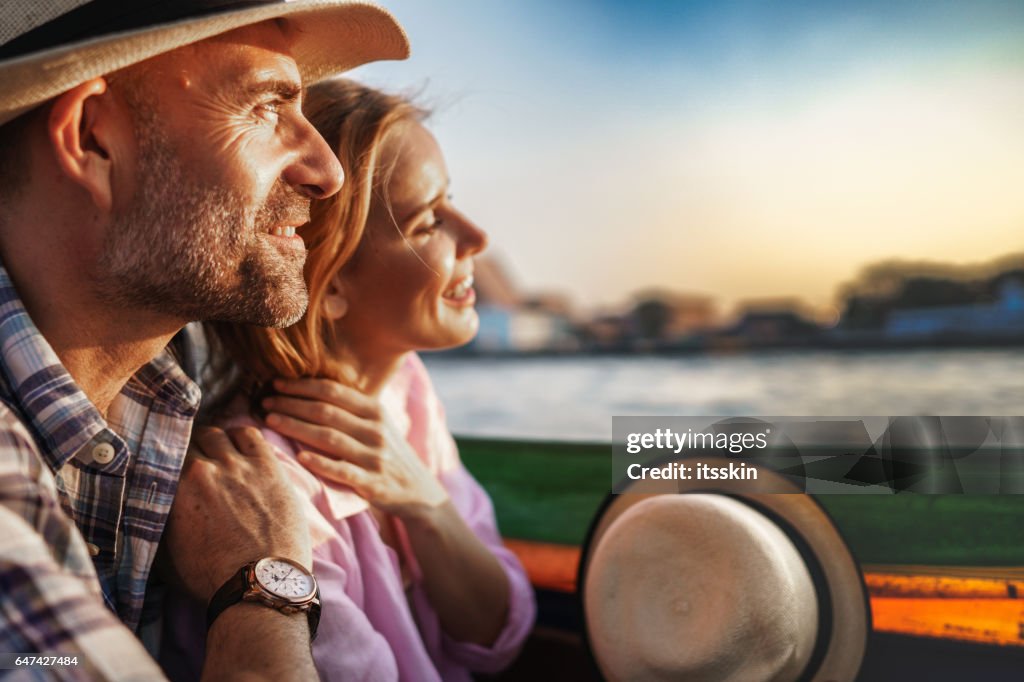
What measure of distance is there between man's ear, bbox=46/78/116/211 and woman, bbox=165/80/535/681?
1.44ft

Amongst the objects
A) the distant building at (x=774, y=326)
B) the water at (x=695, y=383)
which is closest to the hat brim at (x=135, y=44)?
the water at (x=695, y=383)

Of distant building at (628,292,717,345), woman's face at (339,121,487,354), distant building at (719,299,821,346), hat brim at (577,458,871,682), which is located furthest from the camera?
distant building at (628,292,717,345)

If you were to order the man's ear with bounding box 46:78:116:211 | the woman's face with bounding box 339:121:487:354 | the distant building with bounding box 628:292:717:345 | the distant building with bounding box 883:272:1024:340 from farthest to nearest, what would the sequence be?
the distant building with bounding box 628:292:717:345
the distant building with bounding box 883:272:1024:340
the woman's face with bounding box 339:121:487:354
the man's ear with bounding box 46:78:116:211

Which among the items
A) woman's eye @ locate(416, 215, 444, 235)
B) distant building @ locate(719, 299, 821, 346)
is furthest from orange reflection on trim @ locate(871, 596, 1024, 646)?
distant building @ locate(719, 299, 821, 346)

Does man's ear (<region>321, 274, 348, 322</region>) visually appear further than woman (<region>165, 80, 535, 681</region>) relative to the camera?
Yes

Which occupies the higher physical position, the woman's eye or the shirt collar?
the woman's eye

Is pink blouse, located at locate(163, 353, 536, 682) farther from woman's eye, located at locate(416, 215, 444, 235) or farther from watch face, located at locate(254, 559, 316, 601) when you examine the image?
woman's eye, located at locate(416, 215, 444, 235)

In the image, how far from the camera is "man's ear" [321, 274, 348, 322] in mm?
1632

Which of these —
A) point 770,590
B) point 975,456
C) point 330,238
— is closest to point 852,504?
point 975,456

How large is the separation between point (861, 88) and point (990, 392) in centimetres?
767

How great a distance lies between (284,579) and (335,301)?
2.07 feet

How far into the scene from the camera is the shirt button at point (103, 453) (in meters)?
1.17

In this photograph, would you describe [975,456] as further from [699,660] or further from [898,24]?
Result: [898,24]

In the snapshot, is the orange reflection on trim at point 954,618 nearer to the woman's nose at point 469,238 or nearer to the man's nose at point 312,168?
the woman's nose at point 469,238
